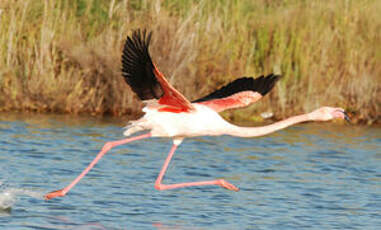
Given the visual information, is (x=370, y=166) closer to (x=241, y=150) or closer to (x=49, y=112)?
(x=241, y=150)

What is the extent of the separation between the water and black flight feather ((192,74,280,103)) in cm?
111

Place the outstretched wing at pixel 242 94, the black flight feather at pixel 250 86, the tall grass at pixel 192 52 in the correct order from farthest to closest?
the tall grass at pixel 192 52 < the black flight feather at pixel 250 86 < the outstretched wing at pixel 242 94

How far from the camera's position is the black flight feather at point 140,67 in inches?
311

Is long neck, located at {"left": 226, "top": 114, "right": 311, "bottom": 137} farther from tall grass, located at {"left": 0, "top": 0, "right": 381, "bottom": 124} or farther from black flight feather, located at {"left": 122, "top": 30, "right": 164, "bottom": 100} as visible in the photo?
tall grass, located at {"left": 0, "top": 0, "right": 381, "bottom": 124}

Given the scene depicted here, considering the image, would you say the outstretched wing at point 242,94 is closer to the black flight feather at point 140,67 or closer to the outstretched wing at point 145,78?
the outstretched wing at point 145,78

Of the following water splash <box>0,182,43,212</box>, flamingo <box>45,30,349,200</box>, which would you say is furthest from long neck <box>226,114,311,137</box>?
water splash <box>0,182,43,212</box>

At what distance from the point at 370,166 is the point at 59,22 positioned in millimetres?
6159

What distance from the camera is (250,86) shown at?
31.0ft

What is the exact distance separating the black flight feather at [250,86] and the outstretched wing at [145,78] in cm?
85

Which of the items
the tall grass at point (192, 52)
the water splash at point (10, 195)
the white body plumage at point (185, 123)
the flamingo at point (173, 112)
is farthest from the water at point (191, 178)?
the white body plumage at point (185, 123)

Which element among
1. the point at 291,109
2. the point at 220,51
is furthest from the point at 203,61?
the point at 291,109

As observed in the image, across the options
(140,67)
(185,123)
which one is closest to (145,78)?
(140,67)

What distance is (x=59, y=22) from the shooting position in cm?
1483

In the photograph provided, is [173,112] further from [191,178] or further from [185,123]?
[191,178]
